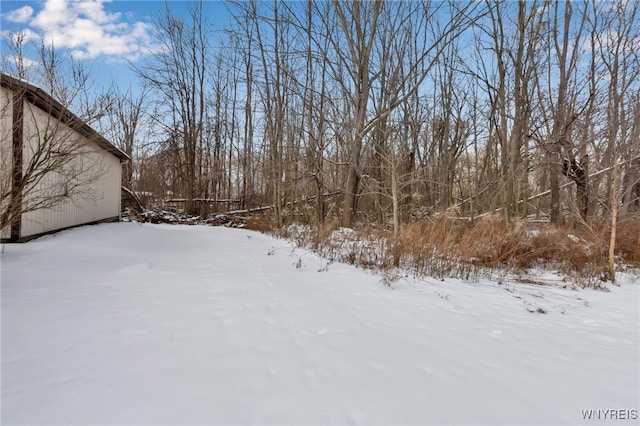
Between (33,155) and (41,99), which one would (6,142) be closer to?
(33,155)

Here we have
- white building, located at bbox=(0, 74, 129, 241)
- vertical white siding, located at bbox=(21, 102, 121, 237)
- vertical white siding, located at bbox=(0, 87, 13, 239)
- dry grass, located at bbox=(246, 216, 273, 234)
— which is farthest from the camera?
dry grass, located at bbox=(246, 216, 273, 234)

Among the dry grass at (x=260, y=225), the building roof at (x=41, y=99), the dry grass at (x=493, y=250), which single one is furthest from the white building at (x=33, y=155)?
the dry grass at (x=260, y=225)

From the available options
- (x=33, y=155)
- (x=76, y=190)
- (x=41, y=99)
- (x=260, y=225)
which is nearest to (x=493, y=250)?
(x=260, y=225)

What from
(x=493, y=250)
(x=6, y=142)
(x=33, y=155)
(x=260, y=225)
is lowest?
(x=493, y=250)

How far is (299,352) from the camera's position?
6.71 ft

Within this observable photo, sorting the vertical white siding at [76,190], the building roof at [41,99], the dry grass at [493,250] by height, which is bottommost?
the dry grass at [493,250]

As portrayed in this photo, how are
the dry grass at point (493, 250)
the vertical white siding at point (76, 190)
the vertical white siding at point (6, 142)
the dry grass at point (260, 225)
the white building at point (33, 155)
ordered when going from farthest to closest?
the dry grass at point (260, 225) < the vertical white siding at point (76, 190) < the dry grass at point (493, 250) < the white building at point (33, 155) < the vertical white siding at point (6, 142)

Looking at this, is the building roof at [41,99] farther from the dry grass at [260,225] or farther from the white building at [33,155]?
the dry grass at [260,225]

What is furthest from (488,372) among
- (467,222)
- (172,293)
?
(467,222)

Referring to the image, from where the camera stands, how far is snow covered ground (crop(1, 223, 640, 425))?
58.2 inches

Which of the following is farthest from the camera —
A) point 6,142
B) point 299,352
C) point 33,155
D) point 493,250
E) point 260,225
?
point 260,225

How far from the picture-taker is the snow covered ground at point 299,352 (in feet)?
4.85

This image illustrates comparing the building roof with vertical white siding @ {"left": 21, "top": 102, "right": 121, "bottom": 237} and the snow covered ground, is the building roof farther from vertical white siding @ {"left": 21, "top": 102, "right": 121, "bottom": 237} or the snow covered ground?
the snow covered ground

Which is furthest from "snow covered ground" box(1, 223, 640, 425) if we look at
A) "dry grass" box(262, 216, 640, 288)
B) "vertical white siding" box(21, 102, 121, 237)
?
"vertical white siding" box(21, 102, 121, 237)
